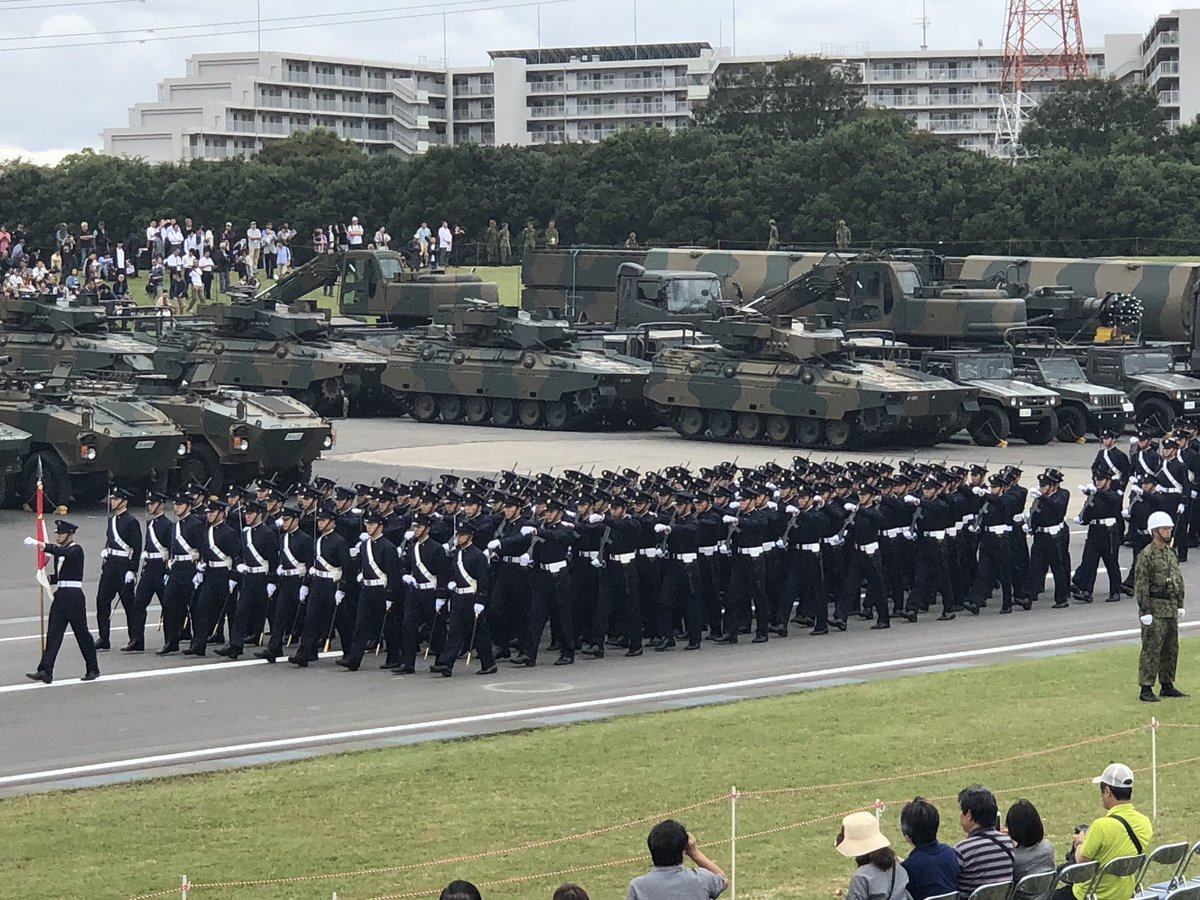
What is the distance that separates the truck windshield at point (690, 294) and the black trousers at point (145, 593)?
1090 inches

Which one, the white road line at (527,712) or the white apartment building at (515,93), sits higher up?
the white apartment building at (515,93)

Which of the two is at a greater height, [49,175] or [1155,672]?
[49,175]

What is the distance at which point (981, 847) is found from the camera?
9.79 metres

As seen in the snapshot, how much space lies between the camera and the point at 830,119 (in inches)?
3361

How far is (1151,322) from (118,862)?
3641cm

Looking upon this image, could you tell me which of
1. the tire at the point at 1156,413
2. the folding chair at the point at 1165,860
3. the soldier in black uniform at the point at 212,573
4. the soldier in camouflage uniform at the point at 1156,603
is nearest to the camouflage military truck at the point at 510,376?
the tire at the point at 1156,413

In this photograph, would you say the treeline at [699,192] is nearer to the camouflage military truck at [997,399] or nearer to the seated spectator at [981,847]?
the camouflage military truck at [997,399]

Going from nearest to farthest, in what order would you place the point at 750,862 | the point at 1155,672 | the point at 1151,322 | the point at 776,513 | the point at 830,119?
the point at 750,862 → the point at 1155,672 → the point at 776,513 → the point at 1151,322 → the point at 830,119

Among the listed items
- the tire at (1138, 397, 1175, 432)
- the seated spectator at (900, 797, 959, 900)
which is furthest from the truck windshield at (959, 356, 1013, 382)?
the seated spectator at (900, 797, 959, 900)

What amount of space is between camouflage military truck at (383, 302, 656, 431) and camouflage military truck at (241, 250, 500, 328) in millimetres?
5567

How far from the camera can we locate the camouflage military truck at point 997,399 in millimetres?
37469

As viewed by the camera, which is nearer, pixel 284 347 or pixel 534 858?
pixel 534 858

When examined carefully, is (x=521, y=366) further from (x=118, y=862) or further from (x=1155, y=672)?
(x=118, y=862)

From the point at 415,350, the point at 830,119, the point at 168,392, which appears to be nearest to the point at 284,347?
the point at 415,350
